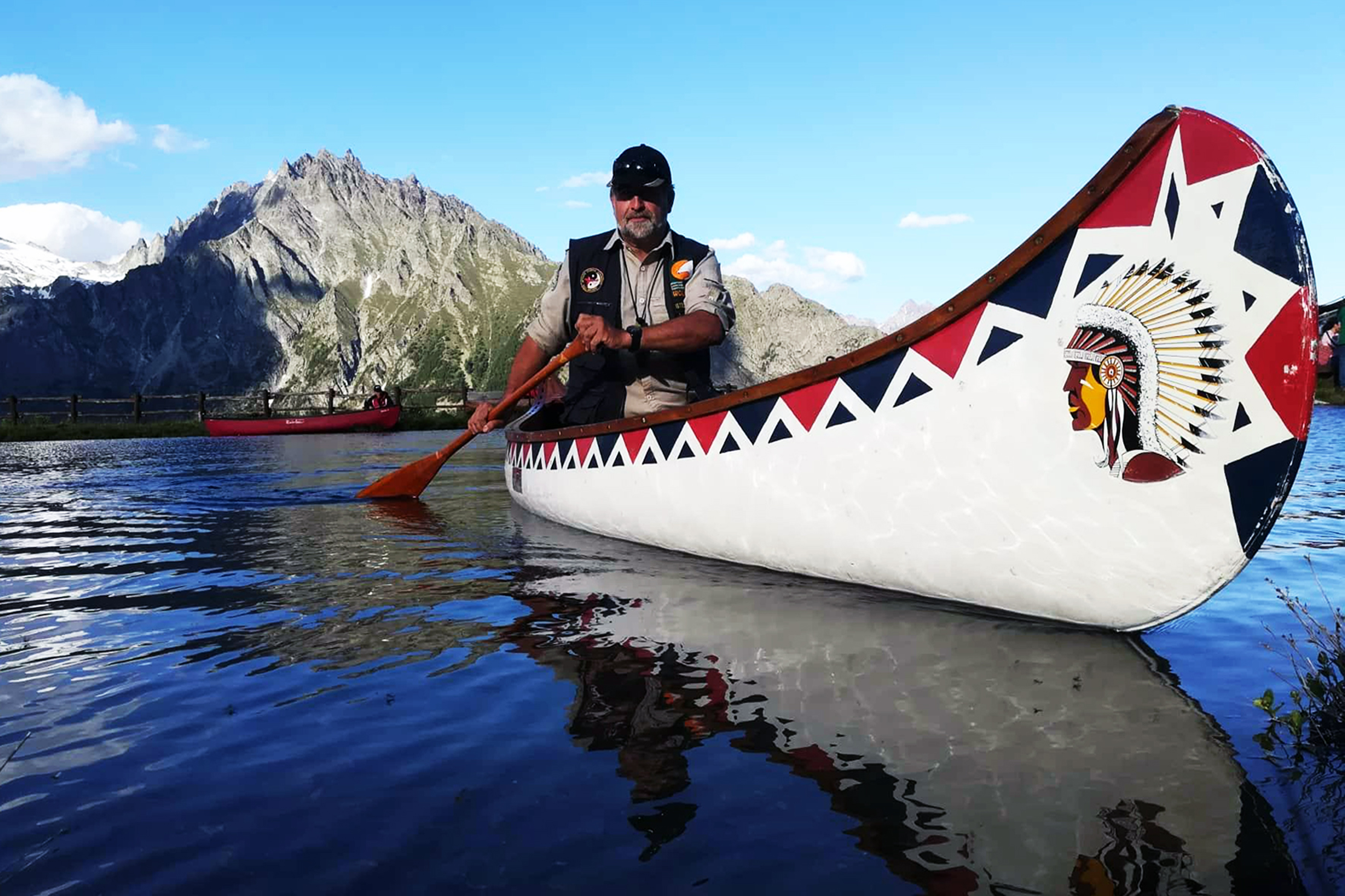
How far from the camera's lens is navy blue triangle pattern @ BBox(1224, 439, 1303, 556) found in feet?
11.6

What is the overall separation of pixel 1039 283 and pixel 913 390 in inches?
30.3

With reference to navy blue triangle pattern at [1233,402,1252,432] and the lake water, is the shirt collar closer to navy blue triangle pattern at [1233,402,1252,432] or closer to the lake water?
the lake water

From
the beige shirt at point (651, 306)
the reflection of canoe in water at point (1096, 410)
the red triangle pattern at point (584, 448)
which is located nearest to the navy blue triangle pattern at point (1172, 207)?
the reflection of canoe in water at point (1096, 410)

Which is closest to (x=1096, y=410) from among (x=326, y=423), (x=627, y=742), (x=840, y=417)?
(x=840, y=417)

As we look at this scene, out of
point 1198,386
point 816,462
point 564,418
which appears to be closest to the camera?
point 1198,386

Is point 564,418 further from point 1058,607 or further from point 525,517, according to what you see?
point 1058,607

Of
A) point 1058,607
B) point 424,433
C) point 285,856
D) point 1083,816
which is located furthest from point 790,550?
point 424,433

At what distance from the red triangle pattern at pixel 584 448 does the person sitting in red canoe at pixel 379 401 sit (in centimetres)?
2635

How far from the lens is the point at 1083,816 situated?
2.32m

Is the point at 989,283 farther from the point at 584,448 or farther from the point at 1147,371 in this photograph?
the point at 584,448

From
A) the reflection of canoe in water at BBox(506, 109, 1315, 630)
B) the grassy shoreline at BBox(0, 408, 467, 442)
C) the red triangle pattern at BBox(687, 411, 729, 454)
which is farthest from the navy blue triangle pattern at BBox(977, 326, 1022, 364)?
the grassy shoreline at BBox(0, 408, 467, 442)

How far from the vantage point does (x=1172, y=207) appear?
3611mm

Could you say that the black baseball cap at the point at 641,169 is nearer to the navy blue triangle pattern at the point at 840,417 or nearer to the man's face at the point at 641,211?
the man's face at the point at 641,211

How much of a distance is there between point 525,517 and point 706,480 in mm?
3653
